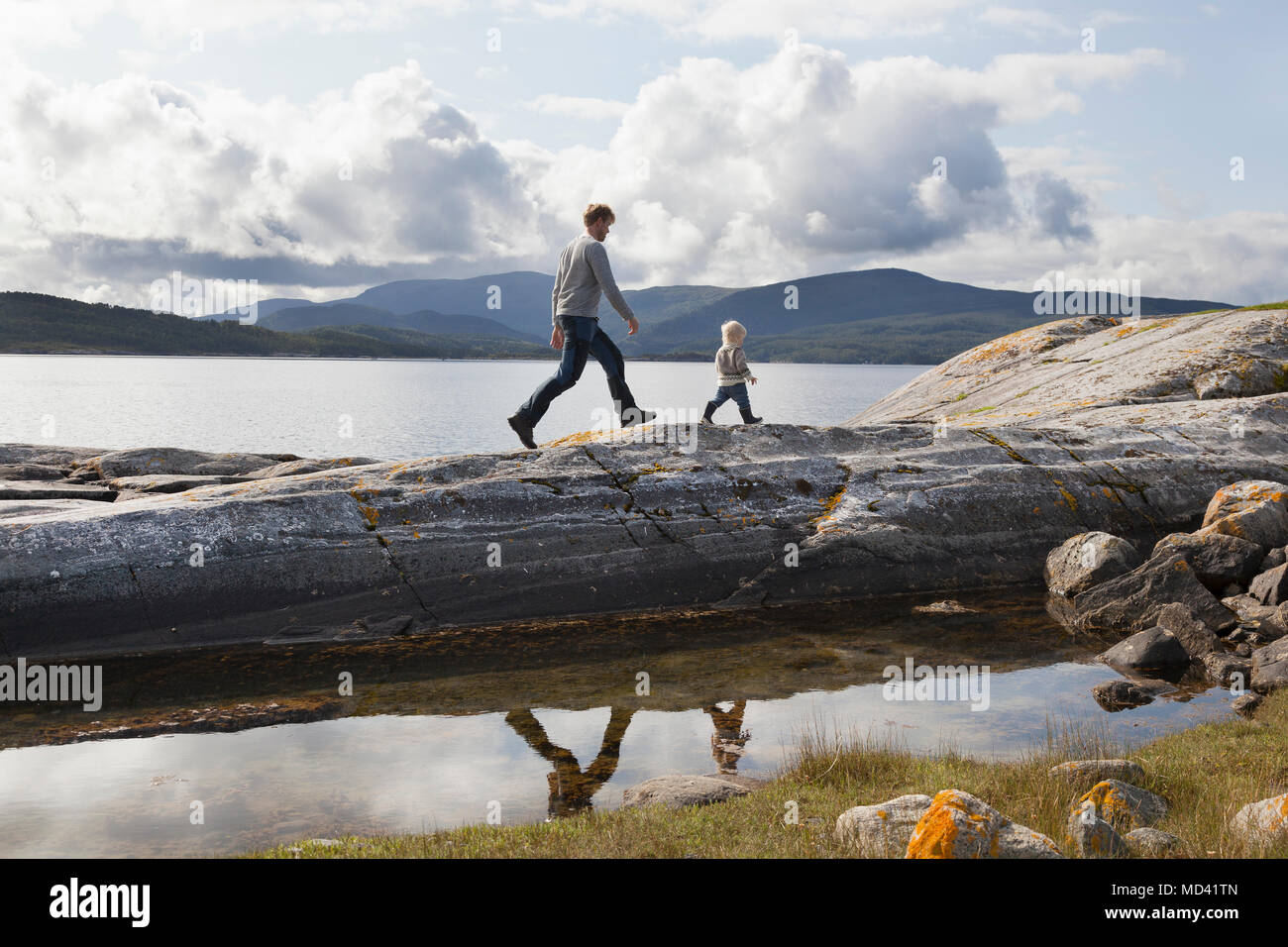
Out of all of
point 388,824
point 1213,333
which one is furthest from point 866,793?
point 1213,333

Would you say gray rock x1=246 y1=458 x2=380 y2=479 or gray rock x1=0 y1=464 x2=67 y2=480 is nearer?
gray rock x1=246 y1=458 x2=380 y2=479

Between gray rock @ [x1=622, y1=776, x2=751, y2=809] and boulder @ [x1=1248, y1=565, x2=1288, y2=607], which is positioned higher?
boulder @ [x1=1248, y1=565, x2=1288, y2=607]

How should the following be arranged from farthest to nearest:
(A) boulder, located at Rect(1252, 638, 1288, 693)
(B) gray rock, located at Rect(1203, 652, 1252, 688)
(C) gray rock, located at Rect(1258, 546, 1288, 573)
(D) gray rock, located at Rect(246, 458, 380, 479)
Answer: (D) gray rock, located at Rect(246, 458, 380, 479)
(C) gray rock, located at Rect(1258, 546, 1288, 573)
(B) gray rock, located at Rect(1203, 652, 1252, 688)
(A) boulder, located at Rect(1252, 638, 1288, 693)

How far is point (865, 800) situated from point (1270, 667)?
6496 mm

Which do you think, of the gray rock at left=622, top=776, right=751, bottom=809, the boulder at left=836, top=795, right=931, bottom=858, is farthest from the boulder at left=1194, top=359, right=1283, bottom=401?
the boulder at left=836, top=795, right=931, bottom=858

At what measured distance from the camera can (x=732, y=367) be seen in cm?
2023

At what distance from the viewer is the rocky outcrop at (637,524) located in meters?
12.1

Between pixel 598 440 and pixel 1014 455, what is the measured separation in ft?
25.7

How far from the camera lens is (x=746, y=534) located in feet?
47.8

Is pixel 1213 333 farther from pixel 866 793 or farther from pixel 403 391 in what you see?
pixel 403 391

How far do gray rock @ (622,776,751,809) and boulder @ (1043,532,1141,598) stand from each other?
915cm

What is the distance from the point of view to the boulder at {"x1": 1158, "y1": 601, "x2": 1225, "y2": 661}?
11523mm

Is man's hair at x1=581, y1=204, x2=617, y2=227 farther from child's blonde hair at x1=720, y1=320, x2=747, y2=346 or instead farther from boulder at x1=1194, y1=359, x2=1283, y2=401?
boulder at x1=1194, y1=359, x2=1283, y2=401

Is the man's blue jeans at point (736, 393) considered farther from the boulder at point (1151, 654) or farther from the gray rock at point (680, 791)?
the gray rock at point (680, 791)
